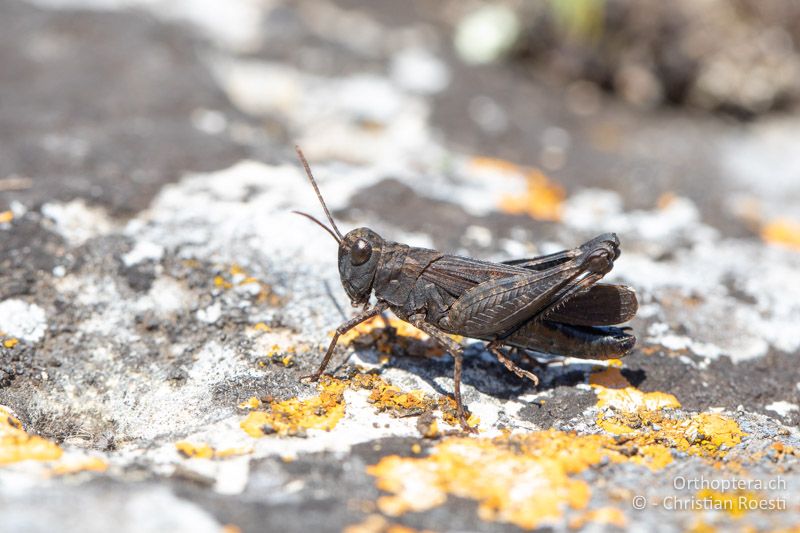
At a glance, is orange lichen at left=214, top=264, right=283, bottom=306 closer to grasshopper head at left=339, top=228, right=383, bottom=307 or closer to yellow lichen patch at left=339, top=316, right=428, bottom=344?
yellow lichen patch at left=339, top=316, right=428, bottom=344

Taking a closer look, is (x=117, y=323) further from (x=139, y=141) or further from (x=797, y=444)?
(x=797, y=444)

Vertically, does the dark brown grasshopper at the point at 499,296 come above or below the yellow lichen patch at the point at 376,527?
above

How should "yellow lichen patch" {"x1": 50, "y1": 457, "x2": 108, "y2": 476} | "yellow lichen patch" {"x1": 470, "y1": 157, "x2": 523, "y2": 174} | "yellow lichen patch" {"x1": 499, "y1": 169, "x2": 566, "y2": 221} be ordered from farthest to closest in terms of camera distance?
"yellow lichen patch" {"x1": 470, "y1": 157, "x2": 523, "y2": 174}, "yellow lichen patch" {"x1": 499, "y1": 169, "x2": 566, "y2": 221}, "yellow lichen patch" {"x1": 50, "y1": 457, "x2": 108, "y2": 476}

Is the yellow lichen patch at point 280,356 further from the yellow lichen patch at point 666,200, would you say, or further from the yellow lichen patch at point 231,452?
the yellow lichen patch at point 666,200

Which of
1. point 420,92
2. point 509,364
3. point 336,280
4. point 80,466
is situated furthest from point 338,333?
point 420,92

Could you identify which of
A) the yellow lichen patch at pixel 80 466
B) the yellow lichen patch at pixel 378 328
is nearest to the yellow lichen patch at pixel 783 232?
the yellow lichen patch at pixel 378 328

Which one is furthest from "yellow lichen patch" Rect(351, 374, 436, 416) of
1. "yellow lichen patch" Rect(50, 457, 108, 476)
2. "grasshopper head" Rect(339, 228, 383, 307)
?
"yellow lichen patch" Rect(50, 457, 108, 476)
